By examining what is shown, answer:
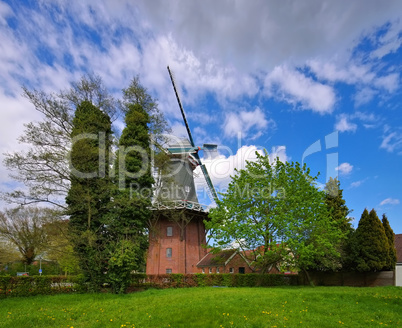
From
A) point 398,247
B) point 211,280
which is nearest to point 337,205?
point 398,247

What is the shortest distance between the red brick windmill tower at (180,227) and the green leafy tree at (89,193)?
10.2m

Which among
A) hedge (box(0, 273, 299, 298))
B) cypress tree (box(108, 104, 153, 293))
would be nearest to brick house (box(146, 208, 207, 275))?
hedge (box(0, 273, 299, 298))

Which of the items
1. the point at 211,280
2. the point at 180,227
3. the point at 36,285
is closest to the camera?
the point at 36,285

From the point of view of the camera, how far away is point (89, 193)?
2019 centimetres

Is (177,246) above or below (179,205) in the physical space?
below

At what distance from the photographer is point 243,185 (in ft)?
84.8

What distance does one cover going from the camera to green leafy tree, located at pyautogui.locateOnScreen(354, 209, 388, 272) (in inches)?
1044

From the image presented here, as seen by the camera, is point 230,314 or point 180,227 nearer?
point 230,314

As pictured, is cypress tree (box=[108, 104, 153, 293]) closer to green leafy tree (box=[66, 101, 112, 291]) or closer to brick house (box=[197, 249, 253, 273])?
green leafy tree (box=[66, 101, 112, 291])

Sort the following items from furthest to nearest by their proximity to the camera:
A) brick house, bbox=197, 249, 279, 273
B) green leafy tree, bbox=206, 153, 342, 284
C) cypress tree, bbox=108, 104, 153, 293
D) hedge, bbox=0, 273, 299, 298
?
brick house, bbox=197, 249, 279, 273, green leafy tree, bbox=206, 153, 342, 284, cypress tree, bbox=108, 104, 153, 293, hedge, bbox=0, 273, 299, 298

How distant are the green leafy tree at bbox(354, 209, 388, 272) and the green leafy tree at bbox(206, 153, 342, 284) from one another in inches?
120

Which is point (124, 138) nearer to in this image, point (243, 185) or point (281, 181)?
point (243, 185)

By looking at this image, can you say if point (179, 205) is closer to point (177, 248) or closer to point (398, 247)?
point (177, 248)

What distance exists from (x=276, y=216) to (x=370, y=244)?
33.3ft
